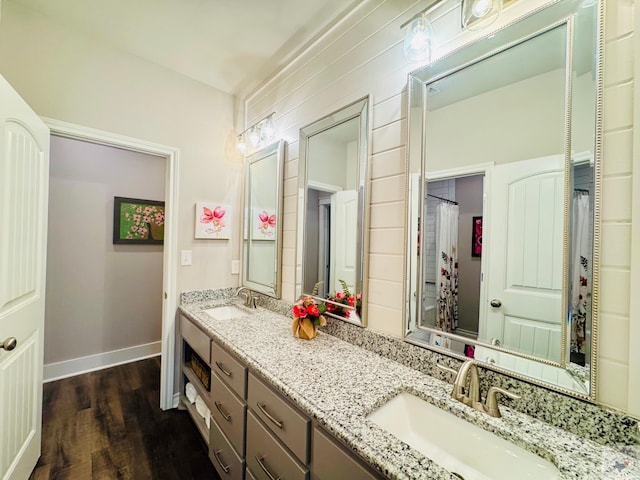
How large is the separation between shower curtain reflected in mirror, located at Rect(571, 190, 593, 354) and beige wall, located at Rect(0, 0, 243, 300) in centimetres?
221

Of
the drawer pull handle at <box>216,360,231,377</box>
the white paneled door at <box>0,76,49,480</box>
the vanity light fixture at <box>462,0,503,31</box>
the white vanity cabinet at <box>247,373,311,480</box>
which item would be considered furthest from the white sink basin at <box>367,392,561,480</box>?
the white paneled door at <box>0,76,49,480</box>

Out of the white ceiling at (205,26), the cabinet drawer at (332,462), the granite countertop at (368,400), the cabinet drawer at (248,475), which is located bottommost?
the cabinet drawer at (248,475)

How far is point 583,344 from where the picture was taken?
0.77m

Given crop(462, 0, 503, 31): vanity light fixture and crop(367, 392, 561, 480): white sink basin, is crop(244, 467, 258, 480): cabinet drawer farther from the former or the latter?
crop(462, 0, 503, 31): vanity light fixture

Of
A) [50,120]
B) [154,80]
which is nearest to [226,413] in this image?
[50,120]

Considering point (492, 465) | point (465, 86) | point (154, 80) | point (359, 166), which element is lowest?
point (492, 465)

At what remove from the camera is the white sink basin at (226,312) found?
195 cm

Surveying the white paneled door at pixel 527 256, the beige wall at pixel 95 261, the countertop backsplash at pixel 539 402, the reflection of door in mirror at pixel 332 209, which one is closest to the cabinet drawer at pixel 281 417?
the countertop backsplash at pixel 539 402

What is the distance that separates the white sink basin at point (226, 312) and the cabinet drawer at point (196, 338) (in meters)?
0.16

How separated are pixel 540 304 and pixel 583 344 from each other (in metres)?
0.14

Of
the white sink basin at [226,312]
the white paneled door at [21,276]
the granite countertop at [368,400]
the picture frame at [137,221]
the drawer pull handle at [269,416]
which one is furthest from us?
the picture frame at [137,221]

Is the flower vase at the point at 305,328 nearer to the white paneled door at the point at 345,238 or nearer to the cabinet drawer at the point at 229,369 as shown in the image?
the white paneled door at the point at 345,238

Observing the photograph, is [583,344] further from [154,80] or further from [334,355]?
[154,80]

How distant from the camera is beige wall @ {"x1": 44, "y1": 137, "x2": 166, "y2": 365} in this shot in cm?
249
